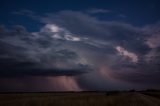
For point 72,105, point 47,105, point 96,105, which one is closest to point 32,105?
point 47,105

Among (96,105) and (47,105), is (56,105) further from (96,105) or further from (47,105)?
(96,105)

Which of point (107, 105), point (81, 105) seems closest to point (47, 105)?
point (81, 105)

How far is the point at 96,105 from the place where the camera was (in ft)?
86.6

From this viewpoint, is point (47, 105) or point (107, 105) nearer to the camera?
point (47, 105)

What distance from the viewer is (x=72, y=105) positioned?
25375 mm

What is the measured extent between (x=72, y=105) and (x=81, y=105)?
0.88 meters

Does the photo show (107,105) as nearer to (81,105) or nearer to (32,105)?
(81,105)

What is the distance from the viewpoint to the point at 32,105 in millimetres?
25141

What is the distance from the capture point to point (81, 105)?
25.5 m

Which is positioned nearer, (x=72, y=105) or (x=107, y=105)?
(x=72, y=105)

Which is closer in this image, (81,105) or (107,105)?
(81,105)

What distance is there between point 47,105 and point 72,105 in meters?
2.47

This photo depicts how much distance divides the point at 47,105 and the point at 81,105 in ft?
10.9

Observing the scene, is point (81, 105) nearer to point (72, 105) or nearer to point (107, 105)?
point (72, 105)
